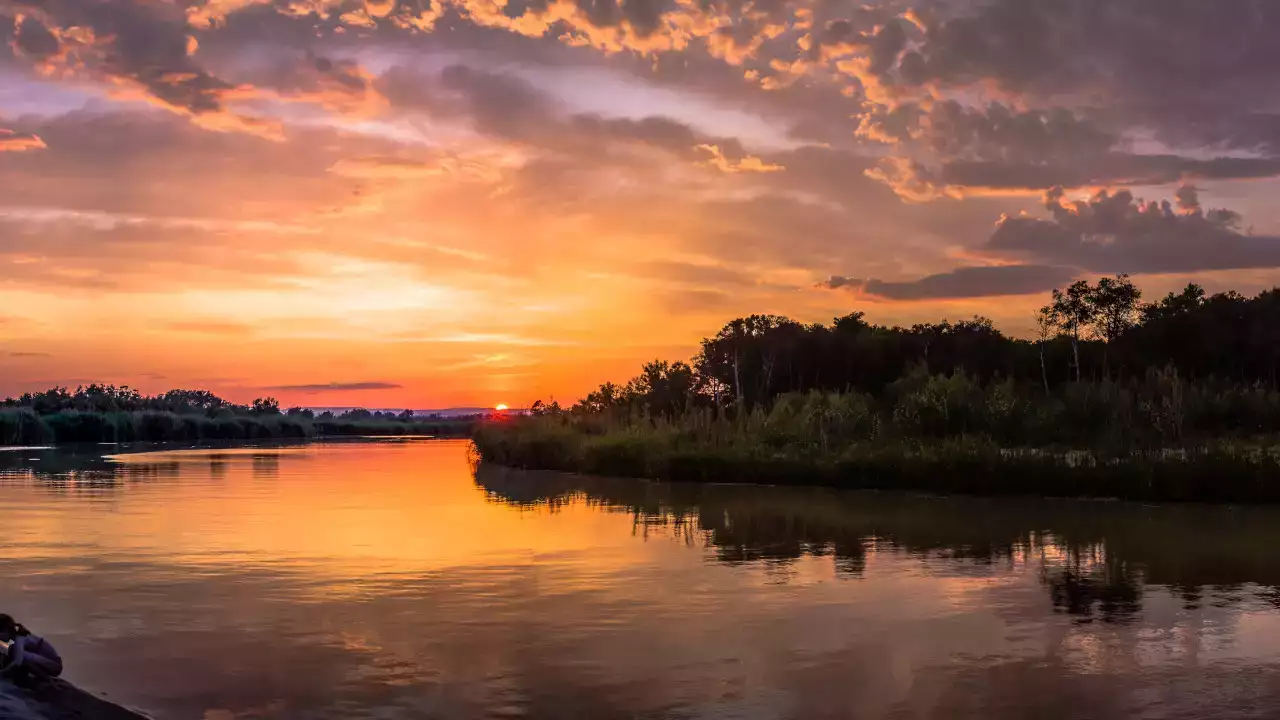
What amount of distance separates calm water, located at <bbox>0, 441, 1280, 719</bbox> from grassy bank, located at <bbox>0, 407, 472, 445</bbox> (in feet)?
227

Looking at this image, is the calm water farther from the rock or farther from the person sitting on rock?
the person sitting on rock

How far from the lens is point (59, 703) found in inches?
353

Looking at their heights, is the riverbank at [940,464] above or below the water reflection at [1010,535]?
above

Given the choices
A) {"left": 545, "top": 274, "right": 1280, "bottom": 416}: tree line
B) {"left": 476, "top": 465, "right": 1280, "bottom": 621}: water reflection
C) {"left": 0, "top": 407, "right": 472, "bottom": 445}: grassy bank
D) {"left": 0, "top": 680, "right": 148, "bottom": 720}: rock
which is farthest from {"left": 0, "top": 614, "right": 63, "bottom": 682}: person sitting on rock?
{"left": 0, "top": 407, "right": 472, "bottom": 445}: grassy bank

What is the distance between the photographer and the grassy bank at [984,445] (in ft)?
90.8

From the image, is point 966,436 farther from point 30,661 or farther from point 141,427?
point 141,427

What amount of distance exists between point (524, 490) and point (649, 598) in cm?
2163

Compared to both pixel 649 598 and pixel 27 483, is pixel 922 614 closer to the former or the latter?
pixel 649 598

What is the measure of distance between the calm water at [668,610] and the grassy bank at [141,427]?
6909cm

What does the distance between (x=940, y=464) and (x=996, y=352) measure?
54786mm

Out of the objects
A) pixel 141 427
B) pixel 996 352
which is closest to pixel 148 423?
pixel 141 427

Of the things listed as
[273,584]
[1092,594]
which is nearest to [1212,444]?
[1092,594]

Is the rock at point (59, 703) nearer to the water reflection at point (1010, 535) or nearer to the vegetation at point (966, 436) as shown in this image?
the water reflection at point (1010, 535)

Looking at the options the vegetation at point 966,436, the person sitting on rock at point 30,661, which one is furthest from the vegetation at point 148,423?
the person sitting on rock at point 30,661
